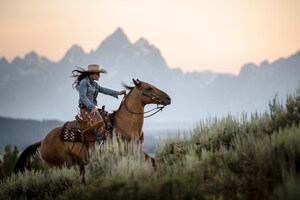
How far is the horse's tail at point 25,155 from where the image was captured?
1369cm

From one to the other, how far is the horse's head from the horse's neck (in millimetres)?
135

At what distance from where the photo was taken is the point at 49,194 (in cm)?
1154

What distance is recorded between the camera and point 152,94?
12.0 metres

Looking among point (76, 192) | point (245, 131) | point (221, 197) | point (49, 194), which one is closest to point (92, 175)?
point (49, 194)

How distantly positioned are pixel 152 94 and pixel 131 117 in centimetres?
72

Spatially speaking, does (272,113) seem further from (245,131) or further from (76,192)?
(76,192)

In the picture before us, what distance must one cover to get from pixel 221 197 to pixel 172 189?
711mm

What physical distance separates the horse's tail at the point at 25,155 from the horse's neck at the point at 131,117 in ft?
9.26

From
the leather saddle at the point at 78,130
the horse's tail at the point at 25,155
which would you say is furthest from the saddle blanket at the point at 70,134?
the horse's tail at the point at 25,155

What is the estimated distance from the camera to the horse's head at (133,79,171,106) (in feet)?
39.2

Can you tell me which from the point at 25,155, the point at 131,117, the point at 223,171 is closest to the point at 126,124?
the point at 131,117

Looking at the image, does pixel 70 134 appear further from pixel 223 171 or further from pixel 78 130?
pixel 223 171

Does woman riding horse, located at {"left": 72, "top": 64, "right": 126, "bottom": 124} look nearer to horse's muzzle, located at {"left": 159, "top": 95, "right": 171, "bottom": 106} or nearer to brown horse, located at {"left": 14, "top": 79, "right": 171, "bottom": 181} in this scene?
brown horse, located at {"left": 14, "top": 79, "right": 171, "bottom": 181}

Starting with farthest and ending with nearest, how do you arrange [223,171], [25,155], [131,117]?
[25,155] < [131,117] < [223,171]
